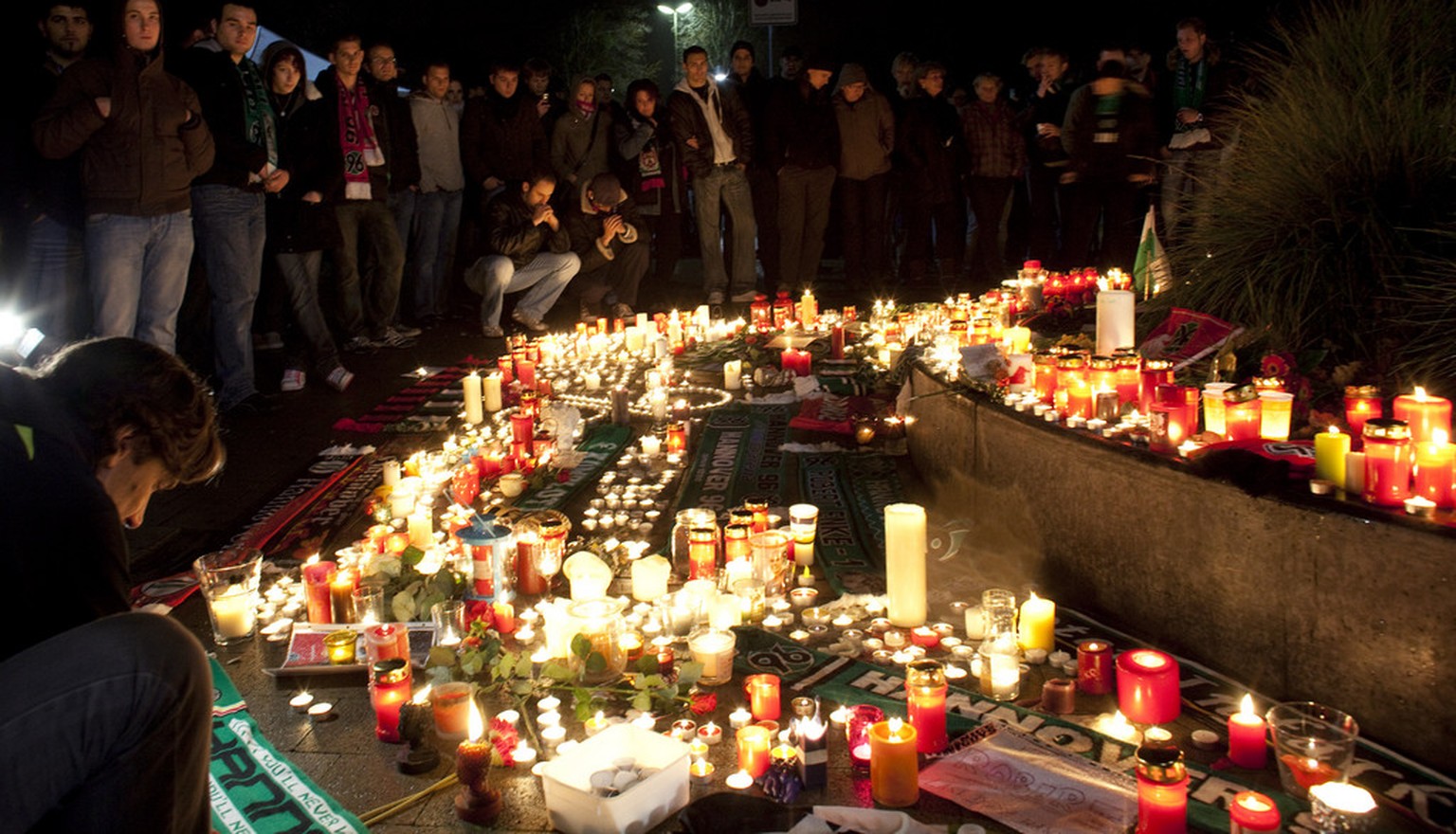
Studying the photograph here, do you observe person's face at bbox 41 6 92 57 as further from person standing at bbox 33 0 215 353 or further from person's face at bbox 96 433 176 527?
person's face at bbox 96 433 176 527

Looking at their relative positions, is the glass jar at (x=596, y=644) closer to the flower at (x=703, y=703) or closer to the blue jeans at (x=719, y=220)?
the flower at (x=703, y=703)

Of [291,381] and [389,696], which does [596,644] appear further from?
[291,381]

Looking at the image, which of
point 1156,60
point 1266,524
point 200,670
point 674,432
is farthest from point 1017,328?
point 1156,60

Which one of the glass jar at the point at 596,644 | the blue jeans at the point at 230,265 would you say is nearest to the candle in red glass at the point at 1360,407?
the glass jar at the point at 596,644

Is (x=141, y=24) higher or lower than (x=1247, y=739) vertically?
higher

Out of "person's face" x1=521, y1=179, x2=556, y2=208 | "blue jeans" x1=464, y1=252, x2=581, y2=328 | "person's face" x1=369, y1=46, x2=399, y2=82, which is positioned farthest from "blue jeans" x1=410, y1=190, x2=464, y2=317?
"person's face" x1=369, y1=46, x2=399, y2=82

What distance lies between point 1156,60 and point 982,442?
1068 cm

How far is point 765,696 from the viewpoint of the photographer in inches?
126

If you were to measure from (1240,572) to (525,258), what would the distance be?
7.02 meters

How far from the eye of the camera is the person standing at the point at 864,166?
33.2ft

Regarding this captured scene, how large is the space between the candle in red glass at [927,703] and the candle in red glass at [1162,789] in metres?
0.58

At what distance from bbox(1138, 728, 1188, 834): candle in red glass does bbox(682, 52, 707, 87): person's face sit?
8.10 meters

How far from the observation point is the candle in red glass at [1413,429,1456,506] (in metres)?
3.06

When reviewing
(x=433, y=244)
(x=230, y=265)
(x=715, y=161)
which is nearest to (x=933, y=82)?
(x=715, y=161)
